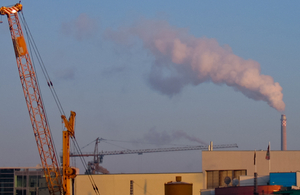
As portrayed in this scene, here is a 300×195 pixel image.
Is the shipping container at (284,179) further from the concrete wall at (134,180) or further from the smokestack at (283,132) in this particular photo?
the smokestack at (283,132)

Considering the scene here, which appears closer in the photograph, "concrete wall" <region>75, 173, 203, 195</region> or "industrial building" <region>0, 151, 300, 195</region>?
"concrete wall" <region>75, 173, 203, 195</region>

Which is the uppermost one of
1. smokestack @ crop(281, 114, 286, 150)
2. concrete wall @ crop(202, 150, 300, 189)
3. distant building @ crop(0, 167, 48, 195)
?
smokestack @ crop(281, 114, 286, 150)

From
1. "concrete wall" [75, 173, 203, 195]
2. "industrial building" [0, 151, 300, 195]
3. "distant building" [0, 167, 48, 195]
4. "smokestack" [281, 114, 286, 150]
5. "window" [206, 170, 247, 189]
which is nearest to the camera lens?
"concrete wall" [75, 173, 203, 195]

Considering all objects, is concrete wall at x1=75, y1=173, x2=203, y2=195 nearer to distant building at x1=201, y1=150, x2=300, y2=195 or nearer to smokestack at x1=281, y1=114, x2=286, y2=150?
distant building at x1=201, y1=150, x2=300, y2=195

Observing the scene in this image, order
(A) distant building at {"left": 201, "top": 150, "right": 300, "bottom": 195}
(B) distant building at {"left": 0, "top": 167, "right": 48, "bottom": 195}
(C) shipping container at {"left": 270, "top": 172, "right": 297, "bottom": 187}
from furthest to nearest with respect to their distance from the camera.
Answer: (B) distant building at {"left": 0, "top": 167, "right": 48, "bottom": 195}, (A) distant building at {"left": 201, "top": 150, "right": 300, "bottom": 195}, (C) shipping container at {"left": 270, "top": 172, "right": 297, "bottom": 187}

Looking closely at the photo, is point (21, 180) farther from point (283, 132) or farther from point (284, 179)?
point (283, 132)

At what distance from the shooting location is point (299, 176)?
69625 mm

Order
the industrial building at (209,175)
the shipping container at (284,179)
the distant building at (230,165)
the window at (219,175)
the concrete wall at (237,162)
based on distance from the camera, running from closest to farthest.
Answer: the shipping container at (284,179), the industrial building at (209,175), the window at (219,175), the distant building at (230,165), the concrete wall at (237,162)

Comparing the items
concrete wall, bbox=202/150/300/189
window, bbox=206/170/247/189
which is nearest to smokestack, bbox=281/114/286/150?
concrete wall, bbox=202/150/300/189

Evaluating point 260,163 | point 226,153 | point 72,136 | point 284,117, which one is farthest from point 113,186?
point 284,117

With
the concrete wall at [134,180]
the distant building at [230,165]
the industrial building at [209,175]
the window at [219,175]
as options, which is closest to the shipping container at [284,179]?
the industrial building at [209,175]

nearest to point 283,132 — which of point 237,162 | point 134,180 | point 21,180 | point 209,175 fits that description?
point 237,162

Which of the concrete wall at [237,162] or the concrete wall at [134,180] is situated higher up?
the concrete wall at [237,162]

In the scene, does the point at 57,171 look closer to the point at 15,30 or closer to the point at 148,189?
the point at 148,189
